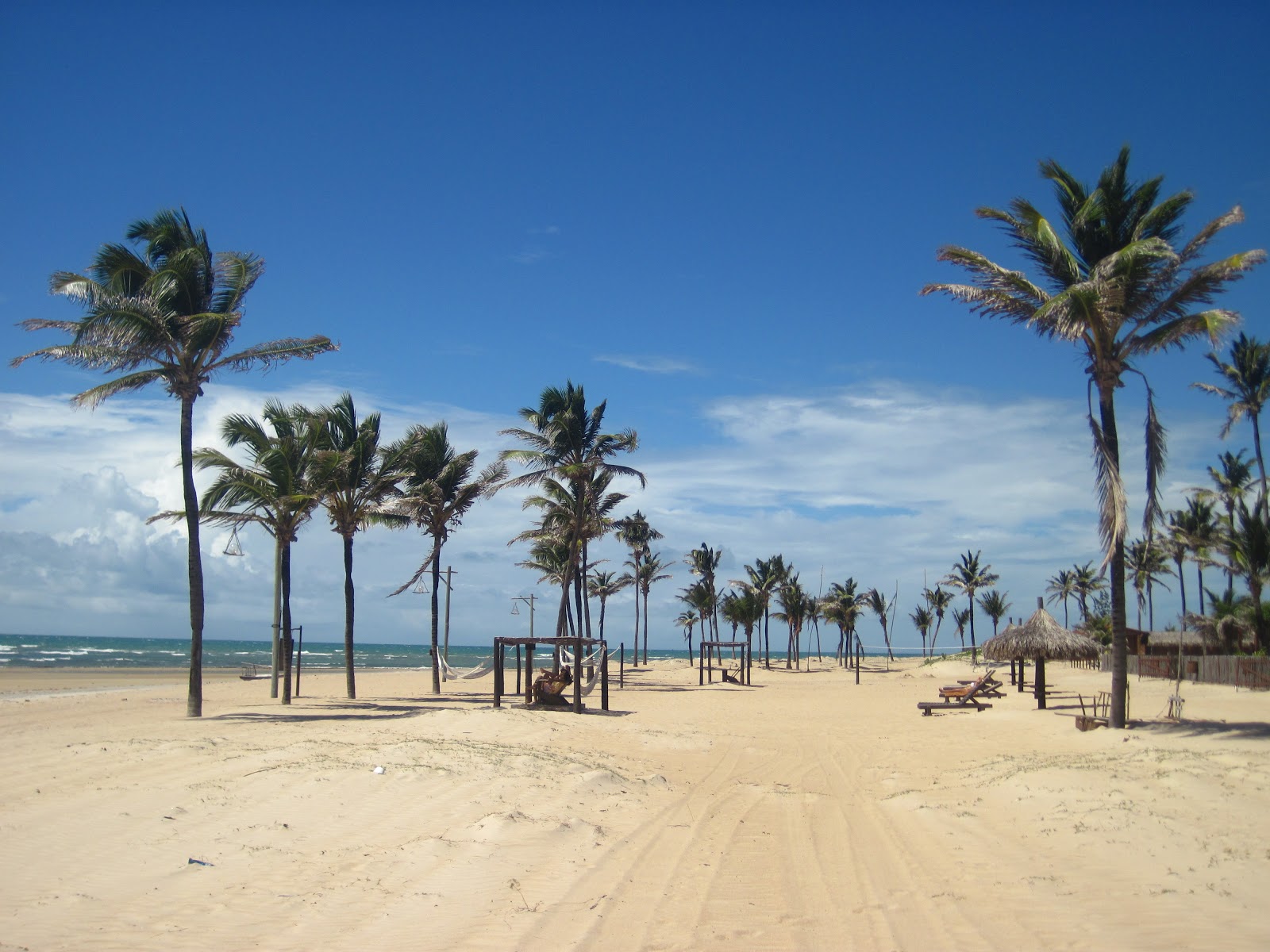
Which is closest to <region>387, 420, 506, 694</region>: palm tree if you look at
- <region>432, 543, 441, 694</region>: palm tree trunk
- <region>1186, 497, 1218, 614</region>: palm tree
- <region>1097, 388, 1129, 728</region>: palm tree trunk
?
<region>432, 543, 441, 694</region>: palm tree trunk

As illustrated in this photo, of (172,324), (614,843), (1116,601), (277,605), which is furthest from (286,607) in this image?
(1116,601)

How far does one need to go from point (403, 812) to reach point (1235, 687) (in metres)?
28.1

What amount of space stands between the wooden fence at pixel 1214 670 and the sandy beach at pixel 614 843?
1582 centimetres

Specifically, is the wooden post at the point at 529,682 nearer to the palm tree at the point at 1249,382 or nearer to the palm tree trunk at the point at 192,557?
the palm tree trunk at the point at 192,557

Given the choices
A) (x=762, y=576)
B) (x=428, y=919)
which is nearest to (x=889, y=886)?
(x=428, y=919)

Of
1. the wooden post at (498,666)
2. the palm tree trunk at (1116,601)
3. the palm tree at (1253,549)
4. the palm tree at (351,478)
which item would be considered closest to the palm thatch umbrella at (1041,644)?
the palm tree trunk at (1116,601)

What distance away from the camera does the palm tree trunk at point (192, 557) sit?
17328 mm

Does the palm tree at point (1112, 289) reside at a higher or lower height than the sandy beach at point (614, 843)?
higher

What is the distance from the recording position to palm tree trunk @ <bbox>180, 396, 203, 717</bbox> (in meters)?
17.3

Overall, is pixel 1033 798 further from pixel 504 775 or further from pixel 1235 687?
pixel 1235 687

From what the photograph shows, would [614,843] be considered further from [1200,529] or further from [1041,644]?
[1200,529]

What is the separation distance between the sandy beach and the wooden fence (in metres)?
15.8

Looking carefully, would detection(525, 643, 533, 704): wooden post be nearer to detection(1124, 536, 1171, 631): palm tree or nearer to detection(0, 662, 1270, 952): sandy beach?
detection(0, 662, 1270, 952): sandy beach

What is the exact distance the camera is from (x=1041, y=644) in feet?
73.3
